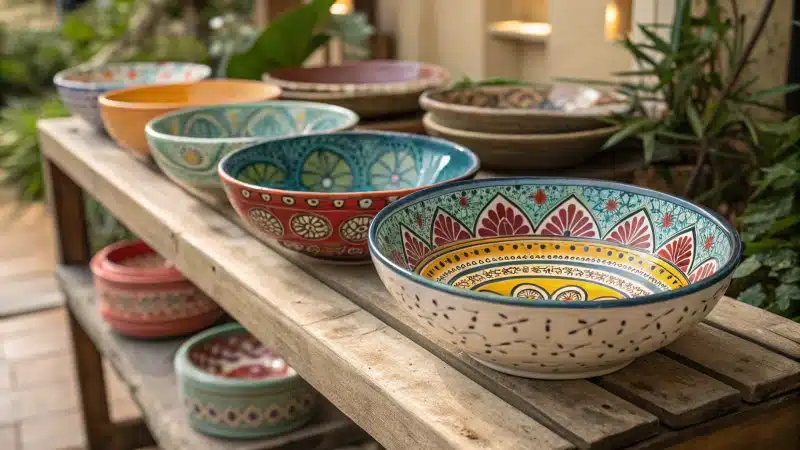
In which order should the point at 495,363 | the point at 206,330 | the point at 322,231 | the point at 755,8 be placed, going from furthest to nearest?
the point at 206,330 < the point at 755,8 < the point at 322,231 < the point at 495,363

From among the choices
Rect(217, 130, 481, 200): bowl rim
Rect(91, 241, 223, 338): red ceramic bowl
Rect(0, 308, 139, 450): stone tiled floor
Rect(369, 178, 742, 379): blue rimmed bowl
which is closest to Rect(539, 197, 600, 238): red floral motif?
Rect(369, 178, 742, 379): blue rimmed bowl

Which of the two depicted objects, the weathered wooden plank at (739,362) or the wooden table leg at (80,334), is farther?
the wooden table leg at (80,334)

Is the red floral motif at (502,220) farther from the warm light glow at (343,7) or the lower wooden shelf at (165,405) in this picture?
the warm light glow at (343,7)

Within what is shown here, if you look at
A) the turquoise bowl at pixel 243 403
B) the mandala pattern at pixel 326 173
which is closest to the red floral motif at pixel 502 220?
the mandala pattern at pixel 326 173

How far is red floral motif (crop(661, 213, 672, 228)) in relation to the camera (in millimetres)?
822

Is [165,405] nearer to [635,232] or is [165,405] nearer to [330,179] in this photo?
[330,179]

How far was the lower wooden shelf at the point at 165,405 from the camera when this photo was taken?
1396mm

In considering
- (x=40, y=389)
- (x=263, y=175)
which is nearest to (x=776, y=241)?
(x=263, y=175)

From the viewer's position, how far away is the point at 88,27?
423cm

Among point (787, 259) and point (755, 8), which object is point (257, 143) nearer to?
point (787, 259)

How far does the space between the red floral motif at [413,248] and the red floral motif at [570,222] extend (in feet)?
0.43

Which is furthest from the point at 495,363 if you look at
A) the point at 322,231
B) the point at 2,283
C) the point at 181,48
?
the point at 181,48

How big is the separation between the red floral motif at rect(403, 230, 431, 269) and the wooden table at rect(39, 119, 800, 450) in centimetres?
7

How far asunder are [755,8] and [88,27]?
11.6 ft
